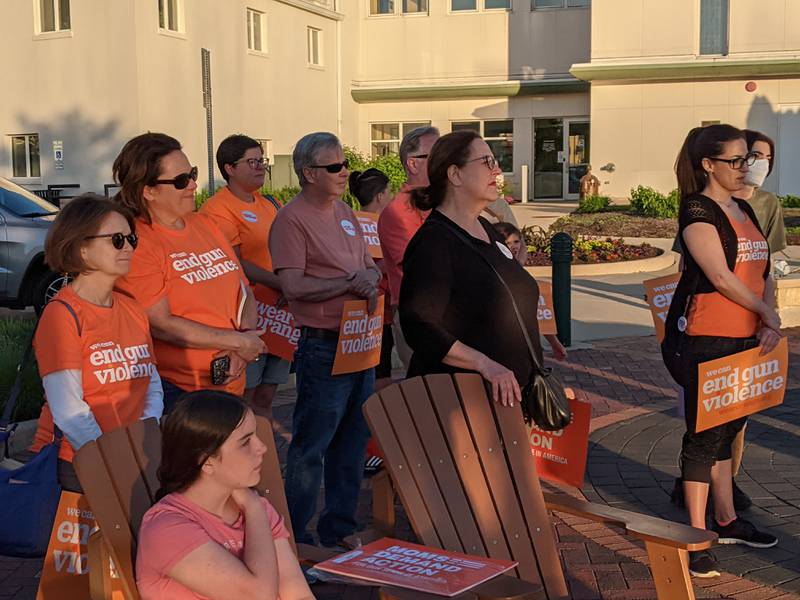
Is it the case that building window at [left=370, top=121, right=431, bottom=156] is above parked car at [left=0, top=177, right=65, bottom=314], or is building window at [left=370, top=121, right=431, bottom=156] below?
above

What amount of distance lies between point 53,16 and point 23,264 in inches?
659

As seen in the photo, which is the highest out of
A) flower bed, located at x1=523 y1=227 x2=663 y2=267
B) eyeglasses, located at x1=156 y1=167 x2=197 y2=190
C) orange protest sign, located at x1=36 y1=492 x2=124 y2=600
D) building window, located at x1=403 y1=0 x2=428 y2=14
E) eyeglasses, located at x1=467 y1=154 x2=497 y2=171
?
building window, located at x1=403 y1=0 x2=428 y2=14

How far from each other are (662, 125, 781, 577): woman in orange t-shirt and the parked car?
966cm

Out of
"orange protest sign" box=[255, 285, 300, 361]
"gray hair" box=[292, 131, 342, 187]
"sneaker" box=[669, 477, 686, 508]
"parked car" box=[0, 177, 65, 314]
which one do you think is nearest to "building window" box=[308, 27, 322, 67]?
"parked car" box=[0, 177, 65, 314]

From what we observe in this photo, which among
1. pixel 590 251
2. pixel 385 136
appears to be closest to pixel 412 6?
pixel 385 136

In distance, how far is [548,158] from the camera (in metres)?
36.7

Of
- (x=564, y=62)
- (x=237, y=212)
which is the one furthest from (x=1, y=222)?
(x=564, y=62)

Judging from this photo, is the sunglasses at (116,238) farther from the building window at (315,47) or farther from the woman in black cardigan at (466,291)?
the building window at (315,47)

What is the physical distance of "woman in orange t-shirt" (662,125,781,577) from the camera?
496 cm

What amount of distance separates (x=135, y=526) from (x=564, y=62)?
34.0 metres

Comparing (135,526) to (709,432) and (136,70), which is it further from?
(136,70)

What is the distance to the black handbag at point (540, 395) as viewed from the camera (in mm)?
4207

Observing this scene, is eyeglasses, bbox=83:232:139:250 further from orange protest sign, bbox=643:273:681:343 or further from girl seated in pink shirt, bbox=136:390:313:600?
orange protest sign, bbox=643:273:681:343

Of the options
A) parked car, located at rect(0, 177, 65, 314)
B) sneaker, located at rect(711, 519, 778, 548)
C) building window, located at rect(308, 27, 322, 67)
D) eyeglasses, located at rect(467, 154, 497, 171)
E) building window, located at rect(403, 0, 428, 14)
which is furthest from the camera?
building window, located at rect(403, 0, 428, 14)
